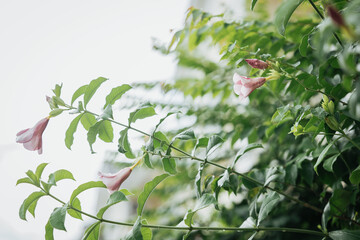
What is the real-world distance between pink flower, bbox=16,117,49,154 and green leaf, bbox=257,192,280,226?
347 millimetres

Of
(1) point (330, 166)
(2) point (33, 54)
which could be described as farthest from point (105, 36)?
(1) point (330, 166)

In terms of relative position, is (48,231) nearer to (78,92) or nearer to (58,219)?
(58,219)

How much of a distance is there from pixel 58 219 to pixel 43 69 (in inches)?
60.1

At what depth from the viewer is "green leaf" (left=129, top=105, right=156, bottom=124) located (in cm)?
50

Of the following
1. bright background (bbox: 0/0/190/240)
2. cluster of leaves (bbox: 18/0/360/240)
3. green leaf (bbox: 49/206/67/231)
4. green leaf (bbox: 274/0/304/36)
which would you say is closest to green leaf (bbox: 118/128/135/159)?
cluster of leaves (bbox: 18/0/360/240)

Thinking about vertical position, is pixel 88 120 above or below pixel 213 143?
above

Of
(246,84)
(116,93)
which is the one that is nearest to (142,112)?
(116,93)

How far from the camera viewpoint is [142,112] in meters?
0.51

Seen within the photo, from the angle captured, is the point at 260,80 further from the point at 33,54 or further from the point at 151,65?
the point at 151,65

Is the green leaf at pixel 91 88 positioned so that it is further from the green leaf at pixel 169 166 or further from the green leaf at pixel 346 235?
the green leaf at pixel 346 235

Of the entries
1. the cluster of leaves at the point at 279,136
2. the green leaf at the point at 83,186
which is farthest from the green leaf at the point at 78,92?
the green leaf at the point at 83,186

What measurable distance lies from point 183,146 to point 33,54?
3.86ft

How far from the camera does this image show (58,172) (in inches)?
20.3

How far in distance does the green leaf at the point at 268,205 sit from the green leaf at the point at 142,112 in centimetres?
21
